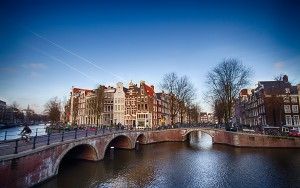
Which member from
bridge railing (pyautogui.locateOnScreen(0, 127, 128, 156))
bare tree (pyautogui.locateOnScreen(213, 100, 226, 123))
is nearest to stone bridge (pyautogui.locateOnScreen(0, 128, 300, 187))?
bridge railing (pyautogui.locateOnScreen(0, 127, 128, 156))

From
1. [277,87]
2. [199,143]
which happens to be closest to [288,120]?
[277,87]

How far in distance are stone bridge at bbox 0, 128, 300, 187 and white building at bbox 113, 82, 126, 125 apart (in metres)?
14.5

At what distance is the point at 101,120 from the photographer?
6662cm

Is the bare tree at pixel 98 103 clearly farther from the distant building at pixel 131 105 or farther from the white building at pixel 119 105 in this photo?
the distant building at pixel 131 105

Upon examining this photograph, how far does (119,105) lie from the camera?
63.8 m

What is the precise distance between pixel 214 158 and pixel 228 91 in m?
20.0

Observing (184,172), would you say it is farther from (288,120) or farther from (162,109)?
(162,109)

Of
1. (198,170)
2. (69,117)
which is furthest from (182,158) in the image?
(69,117)

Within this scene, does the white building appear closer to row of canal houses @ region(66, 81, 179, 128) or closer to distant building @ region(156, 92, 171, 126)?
row of canal houses @ region(66, 81, 179, 128)

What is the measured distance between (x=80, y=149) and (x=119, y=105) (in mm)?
33697

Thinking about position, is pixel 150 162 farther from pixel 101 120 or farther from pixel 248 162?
pixel 101 120

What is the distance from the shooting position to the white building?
63.4 m

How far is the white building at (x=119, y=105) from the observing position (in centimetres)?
6344

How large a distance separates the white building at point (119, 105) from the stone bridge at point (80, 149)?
14.5 m
